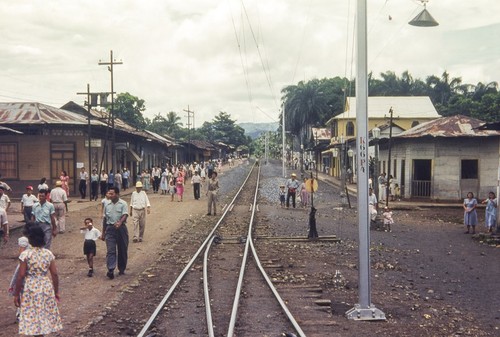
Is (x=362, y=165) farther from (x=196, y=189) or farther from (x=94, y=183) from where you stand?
(x=94, y=183)

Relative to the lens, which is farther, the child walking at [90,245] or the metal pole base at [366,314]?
the child walking at [90,245]

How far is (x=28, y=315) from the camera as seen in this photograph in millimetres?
6199

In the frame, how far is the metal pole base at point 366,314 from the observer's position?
26.9ft

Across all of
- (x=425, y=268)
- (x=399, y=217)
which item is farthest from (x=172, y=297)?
(x=399, y=217)

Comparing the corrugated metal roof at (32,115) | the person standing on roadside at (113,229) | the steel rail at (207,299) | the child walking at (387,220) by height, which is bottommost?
the steel rail at (207,299)

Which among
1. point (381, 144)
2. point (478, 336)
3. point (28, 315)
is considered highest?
point (381, 144)

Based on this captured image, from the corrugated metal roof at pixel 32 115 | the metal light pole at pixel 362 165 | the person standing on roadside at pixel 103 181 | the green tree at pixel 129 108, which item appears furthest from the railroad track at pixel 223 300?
the green tree at pixel 129 108

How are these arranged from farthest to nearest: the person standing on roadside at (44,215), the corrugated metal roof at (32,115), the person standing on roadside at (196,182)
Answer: the corrugated metal roof at (32,115) → the person standing on roadside at (196,182) → the person standing on roadside at (44,215)

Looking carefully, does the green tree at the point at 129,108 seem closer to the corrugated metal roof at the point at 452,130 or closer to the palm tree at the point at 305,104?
the palm tree at the point at 305,104

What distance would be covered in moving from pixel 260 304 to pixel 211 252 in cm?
548

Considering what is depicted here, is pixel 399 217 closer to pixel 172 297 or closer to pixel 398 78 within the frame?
pixel 172 297

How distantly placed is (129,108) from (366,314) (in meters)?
79.8

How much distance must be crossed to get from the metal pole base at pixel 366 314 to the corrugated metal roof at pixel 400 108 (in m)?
54.5

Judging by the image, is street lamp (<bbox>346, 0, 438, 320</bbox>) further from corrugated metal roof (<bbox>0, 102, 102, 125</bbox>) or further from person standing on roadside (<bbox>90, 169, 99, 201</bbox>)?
corrugated metal roof (<bbox>0, 102, 102, 125</bbox>)
